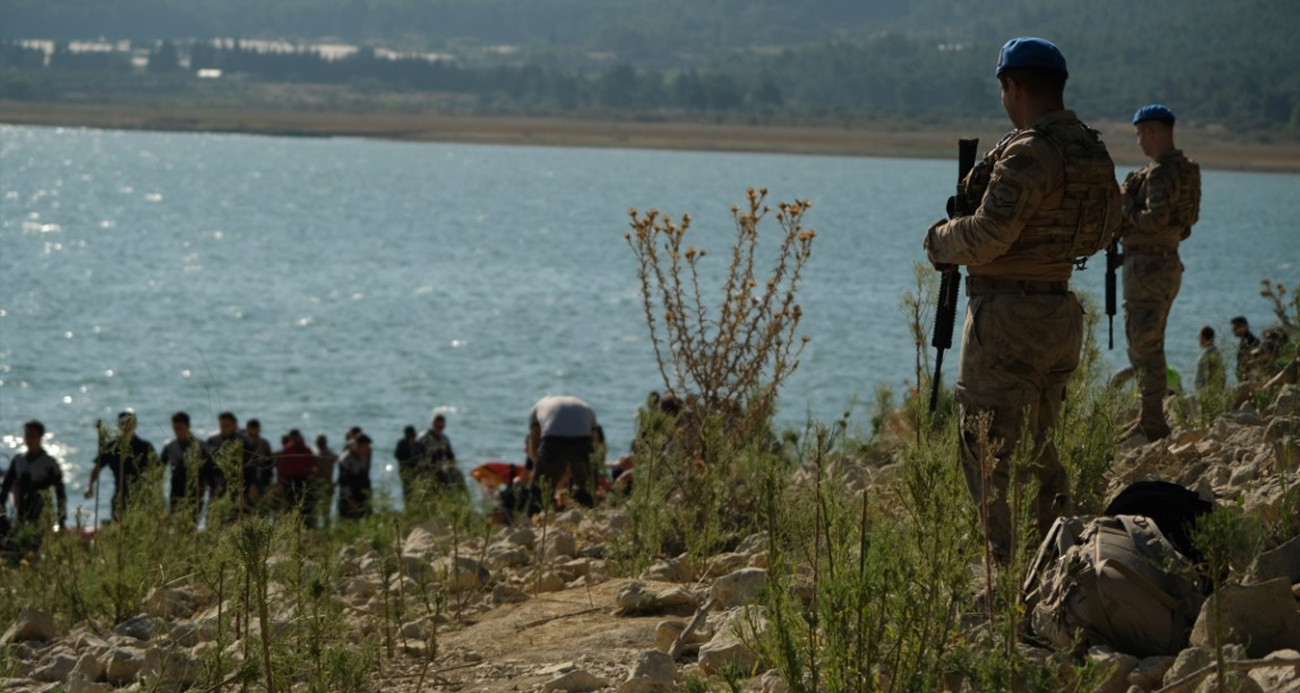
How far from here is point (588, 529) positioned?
348 inches

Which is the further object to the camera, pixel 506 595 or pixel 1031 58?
pixel 506 595

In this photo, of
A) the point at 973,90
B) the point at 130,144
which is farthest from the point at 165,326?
the point at 973,90

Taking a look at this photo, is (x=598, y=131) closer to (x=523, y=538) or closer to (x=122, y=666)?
(x=523, y=538)

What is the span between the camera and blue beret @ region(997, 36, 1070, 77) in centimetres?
558

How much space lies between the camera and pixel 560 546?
823cm

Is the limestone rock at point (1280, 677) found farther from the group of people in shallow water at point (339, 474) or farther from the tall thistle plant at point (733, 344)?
the group of people in shallow water at point (339, 474)

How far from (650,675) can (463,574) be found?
2453mm

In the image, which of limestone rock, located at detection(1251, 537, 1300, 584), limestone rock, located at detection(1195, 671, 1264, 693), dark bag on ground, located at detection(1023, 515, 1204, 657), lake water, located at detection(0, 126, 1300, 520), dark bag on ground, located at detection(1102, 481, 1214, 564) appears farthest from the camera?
lake water, located at detection(0, 126, 1300, 520)

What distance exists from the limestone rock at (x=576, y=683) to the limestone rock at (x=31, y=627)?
2963mm

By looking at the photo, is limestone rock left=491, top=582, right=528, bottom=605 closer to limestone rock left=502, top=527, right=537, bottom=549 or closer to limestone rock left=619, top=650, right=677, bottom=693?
limestone rock left=502, top=527, right=537, bottom=549

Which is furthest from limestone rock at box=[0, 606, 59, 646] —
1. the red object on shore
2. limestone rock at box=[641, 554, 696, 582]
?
the red object on shore

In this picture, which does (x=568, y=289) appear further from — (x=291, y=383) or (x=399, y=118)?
(x=399, y=118)

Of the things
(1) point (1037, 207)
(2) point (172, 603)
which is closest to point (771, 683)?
(1) point (1037, 207)

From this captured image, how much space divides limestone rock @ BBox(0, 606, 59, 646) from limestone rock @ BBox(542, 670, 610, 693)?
117 inches
